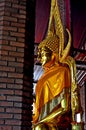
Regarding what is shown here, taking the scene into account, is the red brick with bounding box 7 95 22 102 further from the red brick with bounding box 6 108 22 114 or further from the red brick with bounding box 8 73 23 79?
the red brick with bounding box 8 73 23 79

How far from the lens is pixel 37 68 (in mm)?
11438

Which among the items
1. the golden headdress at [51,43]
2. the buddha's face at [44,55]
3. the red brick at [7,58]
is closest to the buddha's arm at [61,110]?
the buddha's face at [44,55]

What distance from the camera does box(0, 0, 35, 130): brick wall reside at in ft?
13.8

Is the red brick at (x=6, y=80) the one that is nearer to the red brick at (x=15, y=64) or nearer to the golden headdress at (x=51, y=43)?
the red brick at (x=15, y=64)

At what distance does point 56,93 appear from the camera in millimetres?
6391

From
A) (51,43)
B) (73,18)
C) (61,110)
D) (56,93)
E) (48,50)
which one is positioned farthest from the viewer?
(73,18)

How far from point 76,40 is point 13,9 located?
664cm

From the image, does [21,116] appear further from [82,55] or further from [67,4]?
[82,55]

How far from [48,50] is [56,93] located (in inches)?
42.1

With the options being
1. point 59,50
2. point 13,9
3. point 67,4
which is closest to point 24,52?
point 13,9

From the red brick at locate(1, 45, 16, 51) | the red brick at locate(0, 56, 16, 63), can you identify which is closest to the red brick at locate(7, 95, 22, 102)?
the red brick at locate(0, 56, 16, 63)

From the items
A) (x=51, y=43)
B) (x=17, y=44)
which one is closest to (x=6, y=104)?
(x=17, y=44)

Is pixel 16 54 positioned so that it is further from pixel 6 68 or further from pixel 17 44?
pixel 6 68

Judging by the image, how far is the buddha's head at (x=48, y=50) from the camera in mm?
6734
